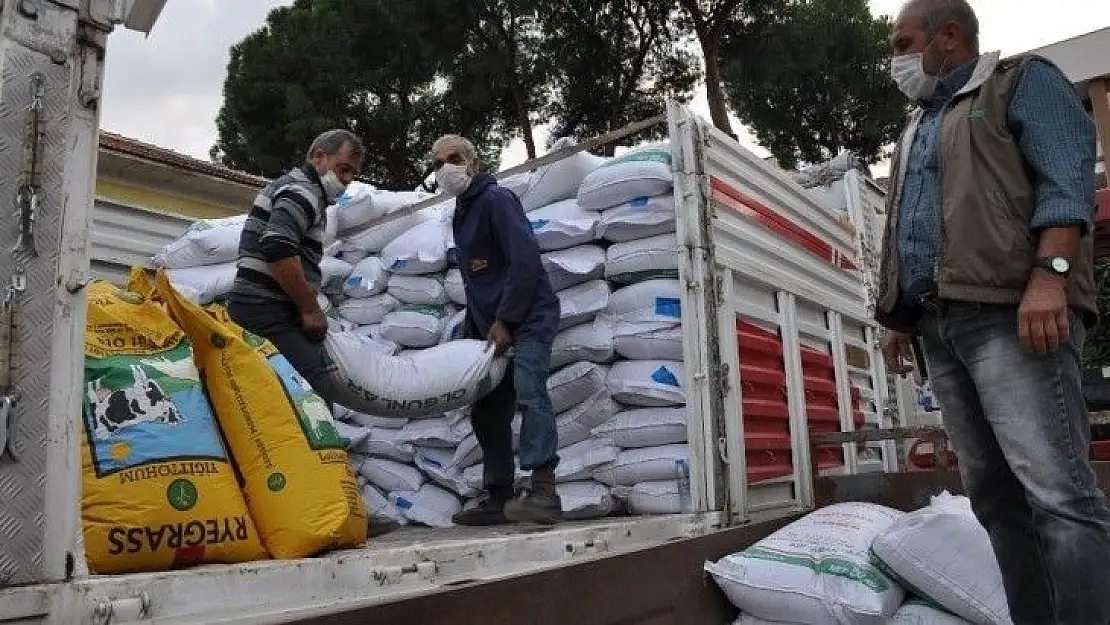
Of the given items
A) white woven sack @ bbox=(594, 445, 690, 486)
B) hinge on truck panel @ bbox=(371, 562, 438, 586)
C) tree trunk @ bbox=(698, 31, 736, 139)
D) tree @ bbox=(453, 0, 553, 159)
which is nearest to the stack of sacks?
white woven sack @ bbox=(594, 445, 690, 486)

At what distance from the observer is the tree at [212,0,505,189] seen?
1538 cm

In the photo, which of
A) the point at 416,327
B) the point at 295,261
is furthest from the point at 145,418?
the point at 416,327

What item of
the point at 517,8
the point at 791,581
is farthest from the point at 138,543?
the point at 517,8

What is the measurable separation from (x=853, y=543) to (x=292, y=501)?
5.41ft

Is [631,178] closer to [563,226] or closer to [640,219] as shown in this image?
[640,219]

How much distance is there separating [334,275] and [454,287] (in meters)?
0.71

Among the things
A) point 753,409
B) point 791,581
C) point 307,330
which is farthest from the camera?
point 753,409

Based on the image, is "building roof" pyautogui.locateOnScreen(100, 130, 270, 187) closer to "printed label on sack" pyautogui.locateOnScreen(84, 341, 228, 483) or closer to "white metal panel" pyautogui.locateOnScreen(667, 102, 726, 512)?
"white metal panel" pyautogui.locateOnScreen(667, 102, 726, 512)

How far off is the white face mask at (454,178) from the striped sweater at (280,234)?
1.65 ft

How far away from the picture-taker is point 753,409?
3.15 m

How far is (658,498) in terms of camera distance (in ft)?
9.79

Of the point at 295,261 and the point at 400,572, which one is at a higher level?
the point at 295,261

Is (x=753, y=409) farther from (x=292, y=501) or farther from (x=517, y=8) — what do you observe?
(x=517, y=8)

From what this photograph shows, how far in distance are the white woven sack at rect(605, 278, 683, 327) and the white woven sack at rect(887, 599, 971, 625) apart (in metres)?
1.18
